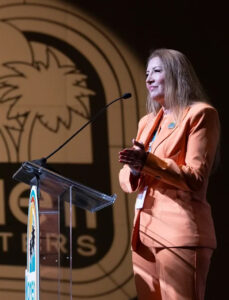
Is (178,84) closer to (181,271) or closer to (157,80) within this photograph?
(157,80)

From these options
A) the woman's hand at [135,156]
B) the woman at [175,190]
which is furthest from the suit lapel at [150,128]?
the woman's hand at [135,156]

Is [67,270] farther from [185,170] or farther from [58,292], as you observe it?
[185,170]

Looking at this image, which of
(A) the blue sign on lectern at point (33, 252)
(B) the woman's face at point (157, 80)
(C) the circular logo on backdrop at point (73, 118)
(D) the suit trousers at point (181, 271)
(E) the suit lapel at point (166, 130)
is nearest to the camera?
(A) the blue sign on lectern at point (33, 252)

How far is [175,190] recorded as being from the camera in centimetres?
220

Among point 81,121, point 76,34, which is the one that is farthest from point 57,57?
point 81,121

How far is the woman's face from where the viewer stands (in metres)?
2.38

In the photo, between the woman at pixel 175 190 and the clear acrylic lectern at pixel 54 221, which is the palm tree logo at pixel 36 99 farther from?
the clear acrylic lectern at pixel 54 221

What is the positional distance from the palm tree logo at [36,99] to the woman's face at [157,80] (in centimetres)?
126

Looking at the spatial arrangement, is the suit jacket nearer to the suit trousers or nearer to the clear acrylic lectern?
the suit trousers

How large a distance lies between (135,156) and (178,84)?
0.42m

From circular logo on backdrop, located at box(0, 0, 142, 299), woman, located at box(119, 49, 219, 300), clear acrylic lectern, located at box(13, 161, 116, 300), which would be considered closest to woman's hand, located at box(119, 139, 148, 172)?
woman, located at box(119, 49, 219, 300)

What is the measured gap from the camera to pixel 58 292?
83.5 inches

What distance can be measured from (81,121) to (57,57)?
1.37 ft

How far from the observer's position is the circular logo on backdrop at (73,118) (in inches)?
141
